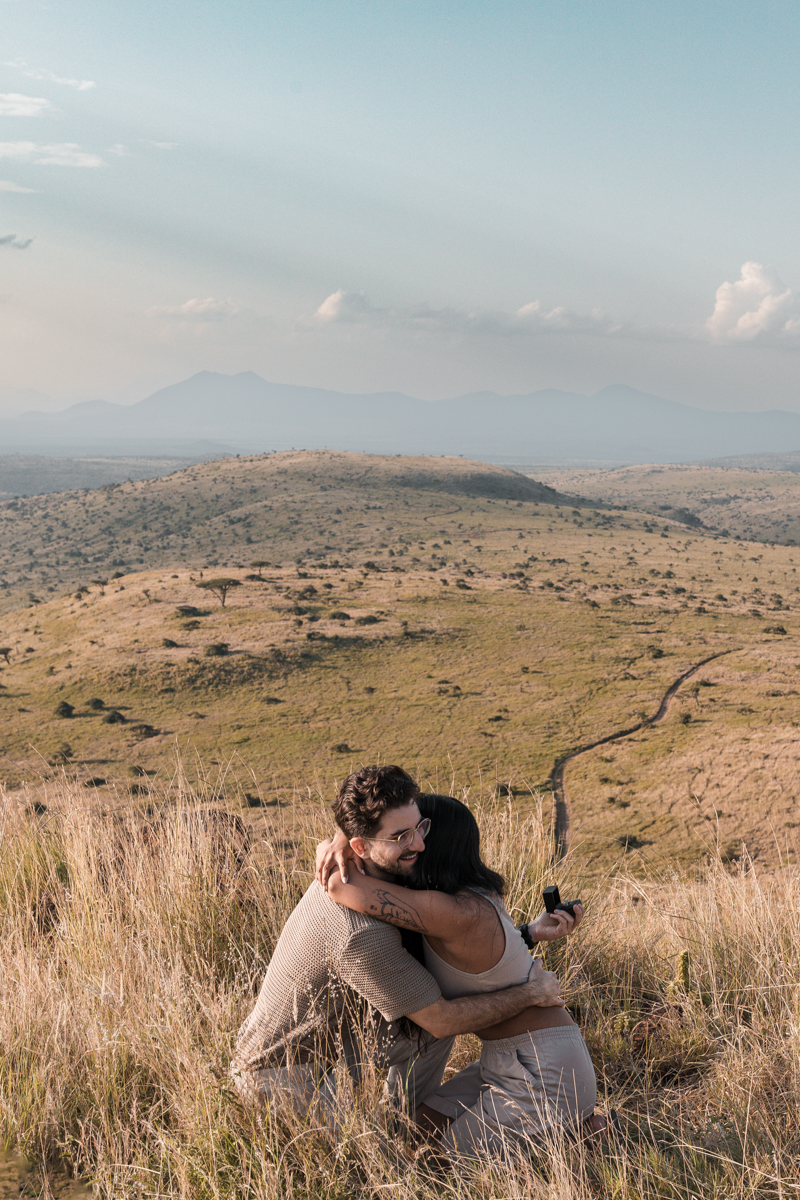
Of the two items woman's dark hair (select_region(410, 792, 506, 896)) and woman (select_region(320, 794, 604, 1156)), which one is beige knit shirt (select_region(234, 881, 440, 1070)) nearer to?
woman (select_region(320, 794, 604, 1156))

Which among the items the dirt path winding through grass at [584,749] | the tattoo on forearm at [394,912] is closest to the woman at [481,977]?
the tattoo on forearm at [394,912]

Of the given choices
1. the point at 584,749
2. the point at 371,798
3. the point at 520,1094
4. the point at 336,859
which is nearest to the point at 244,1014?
the point at 336,859

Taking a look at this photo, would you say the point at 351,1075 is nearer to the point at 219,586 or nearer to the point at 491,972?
the point at 491,972

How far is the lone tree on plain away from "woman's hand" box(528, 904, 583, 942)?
231 ft

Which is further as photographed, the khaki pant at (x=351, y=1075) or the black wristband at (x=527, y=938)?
the black wristband at (x=527, y=938)

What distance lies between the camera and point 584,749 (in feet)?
148

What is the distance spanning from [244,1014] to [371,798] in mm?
1655

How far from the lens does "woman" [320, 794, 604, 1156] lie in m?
3.28

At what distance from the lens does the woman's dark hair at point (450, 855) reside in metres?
3.49

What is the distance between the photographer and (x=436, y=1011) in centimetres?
336

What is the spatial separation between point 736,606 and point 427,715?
38112 millimetres

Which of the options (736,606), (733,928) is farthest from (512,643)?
(733,928)

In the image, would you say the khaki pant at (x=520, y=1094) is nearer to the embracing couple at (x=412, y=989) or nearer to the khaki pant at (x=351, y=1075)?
the embracing couple at (x=412, y=989)

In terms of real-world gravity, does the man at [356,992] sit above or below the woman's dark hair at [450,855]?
below
